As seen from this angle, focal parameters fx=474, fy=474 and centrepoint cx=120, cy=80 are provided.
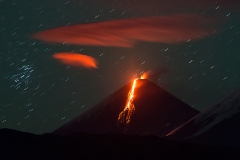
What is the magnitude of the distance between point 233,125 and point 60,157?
58503mm

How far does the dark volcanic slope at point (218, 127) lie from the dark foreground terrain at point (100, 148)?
29603 mm

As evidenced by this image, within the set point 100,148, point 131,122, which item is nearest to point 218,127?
point 100,148

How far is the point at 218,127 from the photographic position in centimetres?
11400

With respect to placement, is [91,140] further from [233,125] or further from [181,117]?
[181,117]

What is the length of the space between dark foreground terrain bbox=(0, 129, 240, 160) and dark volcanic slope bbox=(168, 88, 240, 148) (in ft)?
97.1

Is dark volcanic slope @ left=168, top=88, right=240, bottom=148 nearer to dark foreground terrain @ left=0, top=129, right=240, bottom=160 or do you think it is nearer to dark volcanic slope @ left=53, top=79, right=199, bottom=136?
dark foreground terrain @ left=0, top=129, right=240, bottom=160

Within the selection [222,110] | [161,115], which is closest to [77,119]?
[161,115]

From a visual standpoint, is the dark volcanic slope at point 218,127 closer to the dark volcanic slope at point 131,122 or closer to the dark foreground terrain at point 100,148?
the dark foreground terrain at point 100,148

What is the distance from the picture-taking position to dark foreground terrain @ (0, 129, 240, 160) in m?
67.1

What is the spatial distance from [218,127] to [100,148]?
5099 centimetres

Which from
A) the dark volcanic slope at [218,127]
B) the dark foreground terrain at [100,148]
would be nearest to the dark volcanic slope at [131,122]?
the dark volcanic slope at [218,127]

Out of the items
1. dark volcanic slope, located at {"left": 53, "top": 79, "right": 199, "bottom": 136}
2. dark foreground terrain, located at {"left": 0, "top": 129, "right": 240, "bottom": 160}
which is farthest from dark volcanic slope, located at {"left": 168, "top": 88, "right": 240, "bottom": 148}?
dark volcanic slope, located at {"left": 53, "top": 79, "right": 199, "bottom": 136}

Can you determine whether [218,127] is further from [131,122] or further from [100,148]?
[131,122]

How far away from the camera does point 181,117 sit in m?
192
